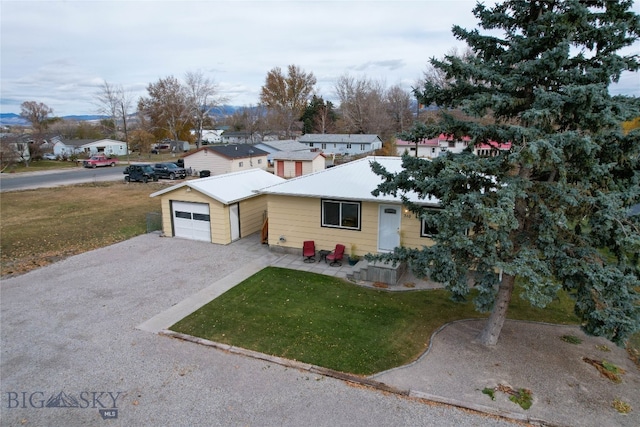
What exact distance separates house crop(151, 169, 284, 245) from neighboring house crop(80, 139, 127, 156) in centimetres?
4964

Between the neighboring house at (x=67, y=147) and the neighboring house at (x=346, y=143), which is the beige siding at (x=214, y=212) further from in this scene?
the neighboring house at (x=67, y=147)

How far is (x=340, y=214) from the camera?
47.2ft

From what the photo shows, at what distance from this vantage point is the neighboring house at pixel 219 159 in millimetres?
36406

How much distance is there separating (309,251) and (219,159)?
24588 millimetres

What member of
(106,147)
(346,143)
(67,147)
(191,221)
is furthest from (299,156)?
(67,147)

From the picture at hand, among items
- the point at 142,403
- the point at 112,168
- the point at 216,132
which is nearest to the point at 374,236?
the point at 142,403

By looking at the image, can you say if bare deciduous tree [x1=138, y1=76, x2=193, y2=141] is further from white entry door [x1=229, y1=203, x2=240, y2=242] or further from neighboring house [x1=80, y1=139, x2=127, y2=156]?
white entry door [x1=229, y1=203, x2=240, y2=242]

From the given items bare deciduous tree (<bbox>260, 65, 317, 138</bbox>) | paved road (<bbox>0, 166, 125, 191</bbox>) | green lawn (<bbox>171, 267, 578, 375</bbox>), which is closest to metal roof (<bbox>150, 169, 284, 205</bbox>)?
green lawn (<bbox>171, 267, 578, 375</bbox>)

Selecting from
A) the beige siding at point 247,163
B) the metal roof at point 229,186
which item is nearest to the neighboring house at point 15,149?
the beige siding at point 247,163

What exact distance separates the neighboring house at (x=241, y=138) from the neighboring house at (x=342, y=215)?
5271cm

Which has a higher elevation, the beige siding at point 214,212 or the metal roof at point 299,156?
the metal roof at point 299,156

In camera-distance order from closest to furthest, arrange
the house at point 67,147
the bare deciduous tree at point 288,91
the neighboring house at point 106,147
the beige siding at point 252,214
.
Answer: the beige siding at point 252,214, the house at point 67,147, the neighboring house at point 106,147, the bare deciduous tree at point 288,91

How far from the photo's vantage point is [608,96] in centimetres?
688

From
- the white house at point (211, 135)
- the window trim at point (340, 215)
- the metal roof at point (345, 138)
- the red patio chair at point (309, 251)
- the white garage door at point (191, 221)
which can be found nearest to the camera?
the window trim at point (340, 215)
